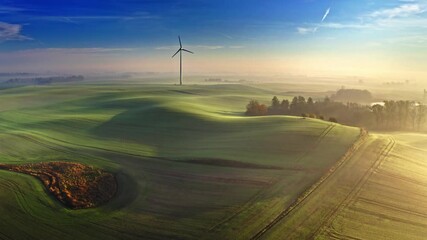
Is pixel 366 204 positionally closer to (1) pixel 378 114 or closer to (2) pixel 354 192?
(2) pixel 354 192

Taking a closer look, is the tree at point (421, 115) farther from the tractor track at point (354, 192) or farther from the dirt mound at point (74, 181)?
the dirt mound at point (74, 181)

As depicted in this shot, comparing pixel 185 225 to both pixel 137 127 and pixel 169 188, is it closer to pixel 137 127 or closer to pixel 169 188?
pixel 169 188

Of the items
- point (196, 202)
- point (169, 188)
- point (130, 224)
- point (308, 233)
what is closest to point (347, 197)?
point (308, 233)

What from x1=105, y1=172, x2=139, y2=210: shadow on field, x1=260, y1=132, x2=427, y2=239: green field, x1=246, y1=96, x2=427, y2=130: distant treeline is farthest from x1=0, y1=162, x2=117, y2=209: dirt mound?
x1=246, y1=96, x2=427, y2=130: distant treeline

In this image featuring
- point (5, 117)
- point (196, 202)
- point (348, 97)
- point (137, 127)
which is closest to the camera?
point (196, 202)

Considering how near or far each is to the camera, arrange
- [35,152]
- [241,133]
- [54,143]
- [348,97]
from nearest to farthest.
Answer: [35,152] < [54,143] < [241,133] < [348,97]

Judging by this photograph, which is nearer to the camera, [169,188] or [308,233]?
[308,233]

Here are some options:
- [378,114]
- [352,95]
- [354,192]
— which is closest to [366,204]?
[354,192]

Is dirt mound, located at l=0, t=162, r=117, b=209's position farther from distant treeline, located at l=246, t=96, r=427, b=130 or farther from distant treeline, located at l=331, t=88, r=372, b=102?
distant treeline, located at l=331, t=88, r=372, b=102
